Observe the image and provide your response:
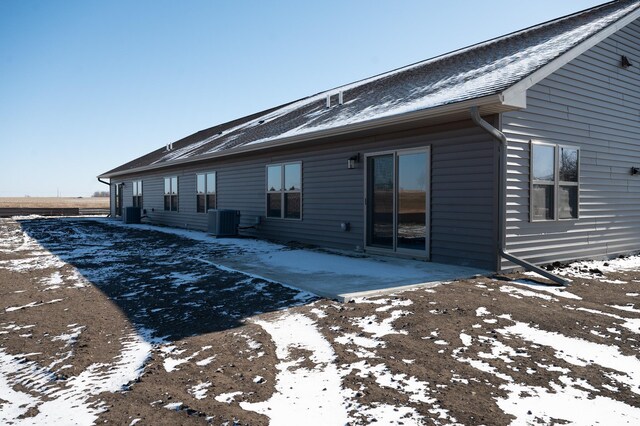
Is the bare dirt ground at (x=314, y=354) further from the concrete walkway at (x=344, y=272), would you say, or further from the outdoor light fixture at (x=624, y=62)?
the outdoor light fixture at (x=624, y=62)

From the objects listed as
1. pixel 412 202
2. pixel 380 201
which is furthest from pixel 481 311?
pixel 380 201

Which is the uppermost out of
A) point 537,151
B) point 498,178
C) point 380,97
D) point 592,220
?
point 380,97

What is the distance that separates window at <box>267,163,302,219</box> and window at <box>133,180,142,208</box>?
11.5 meters

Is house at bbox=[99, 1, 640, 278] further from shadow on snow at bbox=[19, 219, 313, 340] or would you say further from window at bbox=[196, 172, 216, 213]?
window at bbox=[196, 172, 216, 213]

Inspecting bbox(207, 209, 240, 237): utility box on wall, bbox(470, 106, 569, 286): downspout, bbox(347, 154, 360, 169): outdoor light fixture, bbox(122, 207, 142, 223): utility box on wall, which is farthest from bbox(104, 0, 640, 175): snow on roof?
bbox(122, 207, 142, 223): utility box on wall

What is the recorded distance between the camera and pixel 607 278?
6.67 m

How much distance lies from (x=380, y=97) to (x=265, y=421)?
8.34 meters

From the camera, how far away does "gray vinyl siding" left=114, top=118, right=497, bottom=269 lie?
273 inches

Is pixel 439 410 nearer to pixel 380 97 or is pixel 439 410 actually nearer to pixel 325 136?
pixel 325 136

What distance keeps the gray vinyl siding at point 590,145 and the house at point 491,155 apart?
31 millimetres

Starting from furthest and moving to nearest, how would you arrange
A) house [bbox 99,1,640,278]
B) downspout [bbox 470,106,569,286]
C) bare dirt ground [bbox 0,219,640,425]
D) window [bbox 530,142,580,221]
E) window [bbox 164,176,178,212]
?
window [bbox 164,176,178,212] → window [bbox 530,142,580,221] → house [bbox 99,1,640,278] → downspout [bbox 470,106,569,286] → bare dirt ground [bbox 0,219,640,425]

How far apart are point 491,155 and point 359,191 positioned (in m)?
3.00

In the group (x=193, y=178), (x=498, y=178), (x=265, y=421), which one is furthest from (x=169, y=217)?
(x=265, y=421)

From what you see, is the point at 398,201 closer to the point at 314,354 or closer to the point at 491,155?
the point at 491,155
